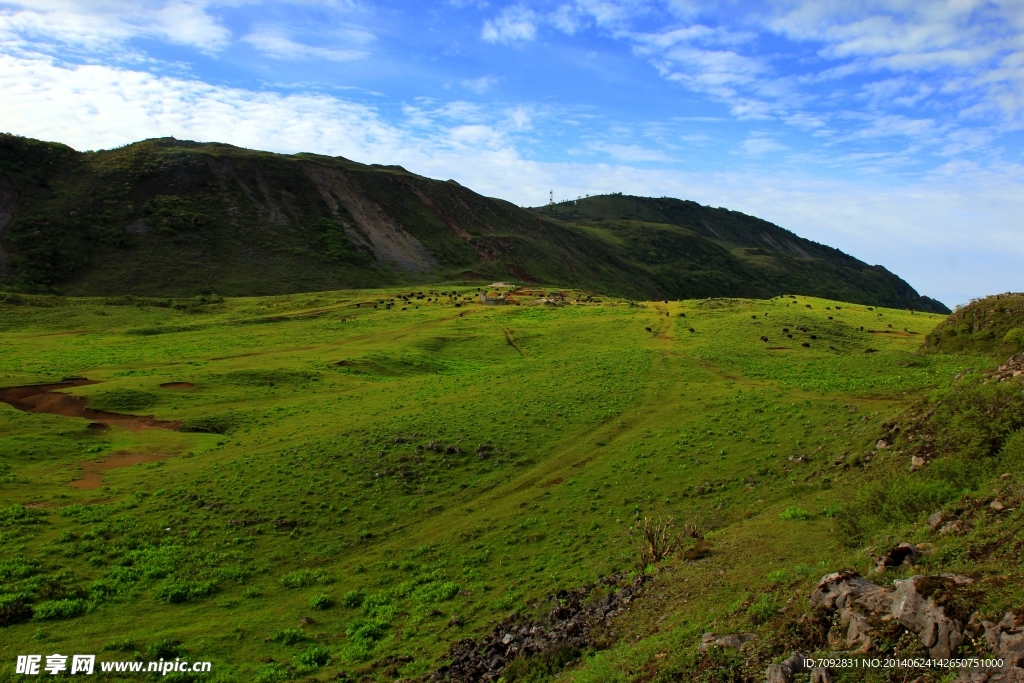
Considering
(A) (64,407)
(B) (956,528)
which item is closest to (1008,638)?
(B) (956,528)

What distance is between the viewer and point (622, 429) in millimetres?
31406

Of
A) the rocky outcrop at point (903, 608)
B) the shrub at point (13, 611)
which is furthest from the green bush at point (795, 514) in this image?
the shrub at point (13, 611)

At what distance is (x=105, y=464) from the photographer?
1085 inches

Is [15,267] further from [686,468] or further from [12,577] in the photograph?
[686,468]

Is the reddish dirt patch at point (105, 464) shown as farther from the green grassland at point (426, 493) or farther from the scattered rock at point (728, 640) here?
the scattered rock at point (728, 640)

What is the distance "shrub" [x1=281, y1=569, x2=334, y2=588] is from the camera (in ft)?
61.0

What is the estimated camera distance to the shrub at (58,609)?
51.5 ft

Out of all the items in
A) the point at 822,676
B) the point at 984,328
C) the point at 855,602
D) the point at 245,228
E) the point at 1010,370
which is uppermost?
the point at 245,228

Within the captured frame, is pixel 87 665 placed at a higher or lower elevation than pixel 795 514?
lower

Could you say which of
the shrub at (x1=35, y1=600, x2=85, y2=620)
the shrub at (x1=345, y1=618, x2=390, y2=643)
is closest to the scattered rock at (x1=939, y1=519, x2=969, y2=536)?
the shrub at (x1=345, y1=618, x2=390, y2=643)

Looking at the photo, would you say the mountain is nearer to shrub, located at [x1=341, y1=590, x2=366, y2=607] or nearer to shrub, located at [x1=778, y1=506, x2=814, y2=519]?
shrub, located at [x1=341, y1=590, x2=366, y2=607]

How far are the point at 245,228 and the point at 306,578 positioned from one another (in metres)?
110

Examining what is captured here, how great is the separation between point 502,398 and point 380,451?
10.3 meters

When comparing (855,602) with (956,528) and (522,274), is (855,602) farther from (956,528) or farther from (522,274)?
(522,274)
